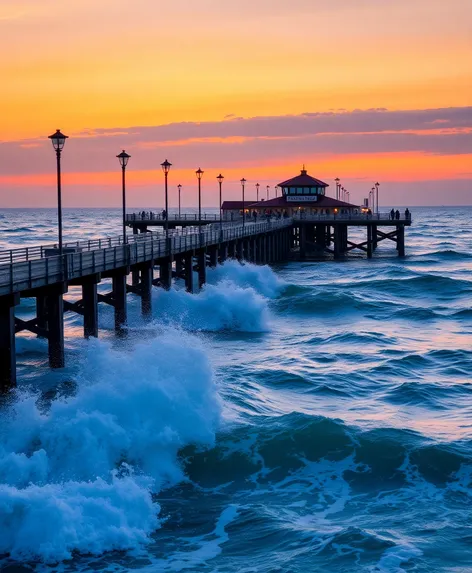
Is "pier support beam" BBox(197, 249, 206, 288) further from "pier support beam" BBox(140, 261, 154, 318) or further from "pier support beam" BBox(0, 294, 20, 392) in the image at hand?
"pier support beam" BBox(0, 294, 20, 392)

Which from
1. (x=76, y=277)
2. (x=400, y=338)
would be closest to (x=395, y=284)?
(x=400, y=338)

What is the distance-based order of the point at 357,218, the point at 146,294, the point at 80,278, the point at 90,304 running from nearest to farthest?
1. the point at 80,278
2. the point at 90,304
3. the point at 146,294
4. the point at 357,218

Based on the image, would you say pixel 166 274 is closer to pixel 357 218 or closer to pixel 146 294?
pixel 146 294

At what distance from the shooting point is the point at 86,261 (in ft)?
88.6

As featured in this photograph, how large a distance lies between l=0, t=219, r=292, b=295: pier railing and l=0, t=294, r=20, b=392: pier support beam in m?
0.35

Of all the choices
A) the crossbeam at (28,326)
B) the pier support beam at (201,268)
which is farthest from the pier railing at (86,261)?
the crossbeam at (28,326)

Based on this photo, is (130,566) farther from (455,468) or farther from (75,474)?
(455,468)

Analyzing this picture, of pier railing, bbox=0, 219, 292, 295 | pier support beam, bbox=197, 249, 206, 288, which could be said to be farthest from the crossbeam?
pier support beam, bbox=197, 249, 206, 288

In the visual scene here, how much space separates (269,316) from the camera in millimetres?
42469

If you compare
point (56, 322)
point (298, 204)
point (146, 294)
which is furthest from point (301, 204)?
point (56, 322)

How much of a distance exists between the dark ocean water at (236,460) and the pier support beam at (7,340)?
2.66ft

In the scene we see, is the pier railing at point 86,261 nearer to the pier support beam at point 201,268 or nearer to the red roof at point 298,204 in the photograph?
the pier support beam at point 201,268

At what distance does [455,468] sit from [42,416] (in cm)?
871

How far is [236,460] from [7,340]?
648 centimetres
